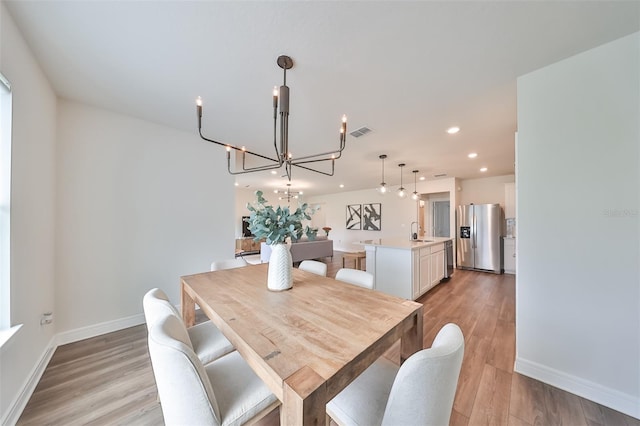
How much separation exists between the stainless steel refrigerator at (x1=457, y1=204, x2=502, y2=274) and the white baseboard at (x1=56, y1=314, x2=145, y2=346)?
655 centimetres

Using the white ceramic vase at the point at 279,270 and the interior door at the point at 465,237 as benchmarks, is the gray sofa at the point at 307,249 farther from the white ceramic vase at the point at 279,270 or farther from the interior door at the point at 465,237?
the white ceramic vase at the point at 279,270

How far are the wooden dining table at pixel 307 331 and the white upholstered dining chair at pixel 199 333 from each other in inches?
8.2

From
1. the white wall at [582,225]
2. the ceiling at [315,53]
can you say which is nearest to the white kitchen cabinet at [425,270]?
the white wall at [582,225]

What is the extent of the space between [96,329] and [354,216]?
23.9 ft

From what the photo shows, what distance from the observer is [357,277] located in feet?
5.70

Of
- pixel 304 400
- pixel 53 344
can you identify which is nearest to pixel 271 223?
pixel 304 400

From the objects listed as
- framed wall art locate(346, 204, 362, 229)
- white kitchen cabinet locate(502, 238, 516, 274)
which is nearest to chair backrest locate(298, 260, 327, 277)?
white kitchen cabinet locate(502, 238, 516, 274)

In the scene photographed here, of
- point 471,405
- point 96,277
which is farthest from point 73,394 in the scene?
point 471,405

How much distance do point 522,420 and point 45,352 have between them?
12.2 feet

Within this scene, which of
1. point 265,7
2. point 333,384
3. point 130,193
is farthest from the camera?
point 130,193

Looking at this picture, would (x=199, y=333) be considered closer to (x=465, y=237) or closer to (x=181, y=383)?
(x=181, y=383)

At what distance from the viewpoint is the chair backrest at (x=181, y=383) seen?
2.46 feet

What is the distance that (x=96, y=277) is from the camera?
2.35 meters

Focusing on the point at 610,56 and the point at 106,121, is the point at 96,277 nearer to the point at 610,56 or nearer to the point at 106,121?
the point at 106,121
